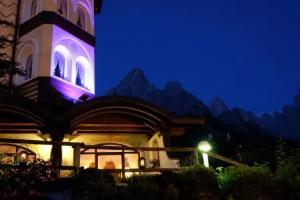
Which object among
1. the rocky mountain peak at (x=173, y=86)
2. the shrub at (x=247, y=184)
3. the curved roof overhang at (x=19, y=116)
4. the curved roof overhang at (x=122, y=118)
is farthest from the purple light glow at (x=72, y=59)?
the rocky mountain peak at (x=173, y=86)

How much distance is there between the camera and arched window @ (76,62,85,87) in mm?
19939

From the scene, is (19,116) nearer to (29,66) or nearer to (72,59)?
(29,66)

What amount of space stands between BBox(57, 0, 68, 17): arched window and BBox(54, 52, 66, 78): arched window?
2875mm

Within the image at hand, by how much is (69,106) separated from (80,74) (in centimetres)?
319

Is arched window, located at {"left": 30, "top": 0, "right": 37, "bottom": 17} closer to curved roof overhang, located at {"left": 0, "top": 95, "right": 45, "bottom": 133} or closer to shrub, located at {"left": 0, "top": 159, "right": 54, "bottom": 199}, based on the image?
curved roof overhang, located at {"left": 0, "top": 95, "right": 45, "bottom": 133}

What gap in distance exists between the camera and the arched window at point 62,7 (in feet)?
67.5

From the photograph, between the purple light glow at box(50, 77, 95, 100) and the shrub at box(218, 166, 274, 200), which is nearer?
the shrub at box(218, 166, 274, 200)

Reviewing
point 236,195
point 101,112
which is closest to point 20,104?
point 101,112

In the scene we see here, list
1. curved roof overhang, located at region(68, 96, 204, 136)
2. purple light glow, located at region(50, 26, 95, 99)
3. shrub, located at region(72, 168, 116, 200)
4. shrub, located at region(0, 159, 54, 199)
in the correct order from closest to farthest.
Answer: shrub, located at region(0, 159, 54, 199), shrub, located at region(72, 168, 116, 200), curved roof overhang, located at region(68, 96, 204, 136), purple light glow, located at region(50, 26, 95, 99)

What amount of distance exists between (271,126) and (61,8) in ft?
222

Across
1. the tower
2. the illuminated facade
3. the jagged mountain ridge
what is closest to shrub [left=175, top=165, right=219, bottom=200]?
the illuminated facade

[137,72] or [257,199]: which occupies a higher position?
[137,72]

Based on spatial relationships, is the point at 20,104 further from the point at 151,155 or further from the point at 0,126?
the point at 151,155

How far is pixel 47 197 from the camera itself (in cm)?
884
